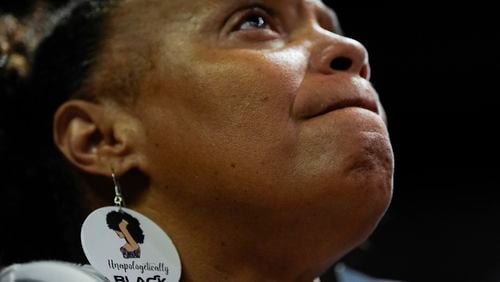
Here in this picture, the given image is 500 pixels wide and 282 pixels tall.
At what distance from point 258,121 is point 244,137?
24 millimetres

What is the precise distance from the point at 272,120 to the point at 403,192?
1017 mm

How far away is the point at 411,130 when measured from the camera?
5.63ft

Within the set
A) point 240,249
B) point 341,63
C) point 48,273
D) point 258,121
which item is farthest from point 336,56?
point 48,273

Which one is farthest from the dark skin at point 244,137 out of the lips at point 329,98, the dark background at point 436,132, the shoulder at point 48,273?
the dark background at point 436,132

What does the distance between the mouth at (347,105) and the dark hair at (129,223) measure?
23 cm

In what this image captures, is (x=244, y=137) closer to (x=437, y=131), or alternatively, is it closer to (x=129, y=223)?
(x=129, y=223)

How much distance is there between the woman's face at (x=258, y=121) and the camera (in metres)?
0.78

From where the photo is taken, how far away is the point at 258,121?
791 mm

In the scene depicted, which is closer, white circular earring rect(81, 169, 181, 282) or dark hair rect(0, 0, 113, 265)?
white circular earring rect(81, 169, 181, 282)

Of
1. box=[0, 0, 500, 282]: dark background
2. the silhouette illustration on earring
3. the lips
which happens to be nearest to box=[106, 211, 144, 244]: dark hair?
the silhouette illustration on earring

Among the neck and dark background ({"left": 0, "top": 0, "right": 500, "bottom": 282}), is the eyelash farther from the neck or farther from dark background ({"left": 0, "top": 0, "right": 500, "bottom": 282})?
dark background ({"left": 0, "top": 0, "right": 500, "bottom": 282})

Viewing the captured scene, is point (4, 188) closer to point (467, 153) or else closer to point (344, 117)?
point (344, 117)

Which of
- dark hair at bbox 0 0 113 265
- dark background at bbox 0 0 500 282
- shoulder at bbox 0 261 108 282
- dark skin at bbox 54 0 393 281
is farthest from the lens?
A: dark background at bbox 0 0 500 282

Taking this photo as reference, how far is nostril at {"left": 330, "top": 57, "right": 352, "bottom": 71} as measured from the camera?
0.84m
